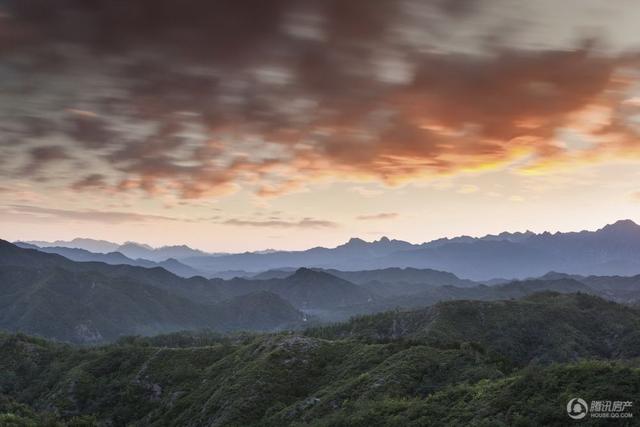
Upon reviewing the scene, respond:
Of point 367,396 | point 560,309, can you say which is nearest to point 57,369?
point 367,396

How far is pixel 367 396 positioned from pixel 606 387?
92.7 ft

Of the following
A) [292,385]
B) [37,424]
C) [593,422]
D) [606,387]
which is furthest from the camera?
[292,385]

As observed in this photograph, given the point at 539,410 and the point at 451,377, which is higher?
the point at 539,410

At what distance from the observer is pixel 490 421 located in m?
33.1

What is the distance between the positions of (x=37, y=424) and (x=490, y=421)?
139ft

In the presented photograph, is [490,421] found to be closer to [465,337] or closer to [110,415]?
[110,415]

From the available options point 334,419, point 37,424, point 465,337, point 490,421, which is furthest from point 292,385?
point 465,337

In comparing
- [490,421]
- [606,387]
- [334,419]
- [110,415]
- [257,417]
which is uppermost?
[606,387]

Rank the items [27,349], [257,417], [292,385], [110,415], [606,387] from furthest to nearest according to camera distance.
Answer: [27,349] → [110,415] → [292,385] → [257,417] → [606,387]

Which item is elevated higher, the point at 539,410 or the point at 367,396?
the point at 539,410

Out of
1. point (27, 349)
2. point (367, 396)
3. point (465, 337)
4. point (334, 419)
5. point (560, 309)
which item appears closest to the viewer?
point (334, 419)

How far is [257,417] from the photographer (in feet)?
206

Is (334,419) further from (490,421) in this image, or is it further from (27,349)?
(27,349)

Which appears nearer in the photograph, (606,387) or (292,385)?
(606,387)
